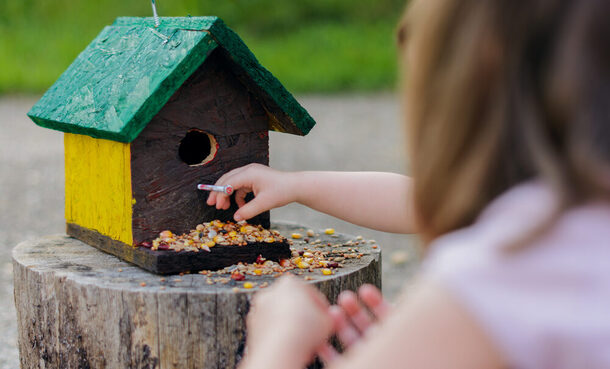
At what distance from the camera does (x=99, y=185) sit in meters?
1.80

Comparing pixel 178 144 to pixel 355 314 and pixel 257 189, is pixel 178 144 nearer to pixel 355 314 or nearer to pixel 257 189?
pixel 257 189

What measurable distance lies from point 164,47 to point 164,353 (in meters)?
0.69

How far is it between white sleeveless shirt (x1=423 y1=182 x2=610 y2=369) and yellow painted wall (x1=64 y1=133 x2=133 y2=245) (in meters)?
1.06

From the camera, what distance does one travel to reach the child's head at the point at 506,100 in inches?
28.9

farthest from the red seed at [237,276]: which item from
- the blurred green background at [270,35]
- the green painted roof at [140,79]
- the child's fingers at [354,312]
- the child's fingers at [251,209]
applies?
the blurred green background at [270,35]

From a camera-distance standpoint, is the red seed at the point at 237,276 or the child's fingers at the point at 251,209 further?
the child's fingers at the point at 251,209

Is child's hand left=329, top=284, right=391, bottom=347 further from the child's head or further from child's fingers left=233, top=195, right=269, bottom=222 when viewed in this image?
child's fingers left=233, top=195, right=269, bottom=222

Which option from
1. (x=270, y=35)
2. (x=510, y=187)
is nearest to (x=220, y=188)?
(x=510, y=187)

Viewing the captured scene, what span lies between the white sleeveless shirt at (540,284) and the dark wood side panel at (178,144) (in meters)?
1.03

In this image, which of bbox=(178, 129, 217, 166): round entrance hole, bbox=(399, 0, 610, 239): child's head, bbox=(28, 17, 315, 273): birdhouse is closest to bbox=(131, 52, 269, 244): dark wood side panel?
bbox=(28, 17, 315, 273): birdhouse

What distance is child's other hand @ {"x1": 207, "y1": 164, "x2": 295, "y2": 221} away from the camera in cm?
173

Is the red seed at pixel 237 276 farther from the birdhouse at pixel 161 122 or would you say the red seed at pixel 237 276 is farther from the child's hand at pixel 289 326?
the child's hand at pixel 289 326

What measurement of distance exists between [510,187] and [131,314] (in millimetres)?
976

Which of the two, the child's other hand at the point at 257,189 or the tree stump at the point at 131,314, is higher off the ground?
the child's other hand at the point at 257,189
